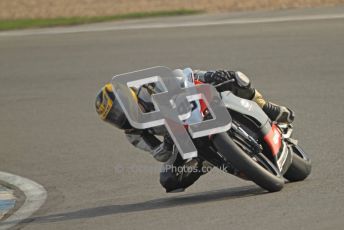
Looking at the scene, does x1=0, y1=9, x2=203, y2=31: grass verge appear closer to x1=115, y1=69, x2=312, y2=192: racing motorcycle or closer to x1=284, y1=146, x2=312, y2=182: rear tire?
x1=284, y1=146, x2=312, y2=182: rear tire

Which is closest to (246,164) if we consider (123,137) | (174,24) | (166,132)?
(166,132)

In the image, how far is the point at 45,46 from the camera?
17797 mm

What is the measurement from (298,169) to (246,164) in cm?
93

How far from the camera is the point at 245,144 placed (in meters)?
7.27

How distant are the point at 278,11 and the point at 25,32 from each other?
17.6ft

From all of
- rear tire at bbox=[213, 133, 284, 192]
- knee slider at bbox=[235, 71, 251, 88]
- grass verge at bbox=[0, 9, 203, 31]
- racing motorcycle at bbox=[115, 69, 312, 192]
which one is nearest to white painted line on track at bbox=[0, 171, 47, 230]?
racing motorcycle at bbox=[115, 69, 312, 192]

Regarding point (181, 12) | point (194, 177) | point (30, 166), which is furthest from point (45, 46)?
point (194, 177)

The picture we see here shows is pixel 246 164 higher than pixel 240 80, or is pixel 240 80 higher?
pixel 240 80

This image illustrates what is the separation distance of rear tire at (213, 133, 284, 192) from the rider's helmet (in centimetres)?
73

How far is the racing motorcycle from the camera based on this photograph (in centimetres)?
702

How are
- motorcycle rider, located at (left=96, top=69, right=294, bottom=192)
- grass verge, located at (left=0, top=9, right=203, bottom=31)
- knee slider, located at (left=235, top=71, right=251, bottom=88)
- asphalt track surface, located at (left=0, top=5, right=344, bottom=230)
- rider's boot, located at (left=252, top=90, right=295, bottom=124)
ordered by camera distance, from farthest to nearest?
1. grass verge, located at (left=0, top=9, right=203, bottom=31)
2. rider's boot, located at (left=252, top=90, right=295, bottom=124)
3. knee slider, located at (left=235, top=71, right=251, bottom=88)
4. motorcycle rider, located at (left=96, top=69, right=294, bottom=192)
5. asphalt track surface, located at (left=0, top=5, right=344, bottom=230)

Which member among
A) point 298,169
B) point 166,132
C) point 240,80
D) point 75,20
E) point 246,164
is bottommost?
point 75,20

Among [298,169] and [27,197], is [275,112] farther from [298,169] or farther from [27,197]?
[27,197]

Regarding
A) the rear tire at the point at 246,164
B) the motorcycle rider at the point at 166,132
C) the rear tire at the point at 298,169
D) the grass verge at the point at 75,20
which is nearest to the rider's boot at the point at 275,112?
the motorcycle rider at the point at 166,132
